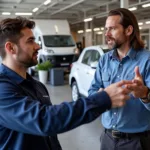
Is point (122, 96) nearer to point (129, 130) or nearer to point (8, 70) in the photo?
point (8, 70)

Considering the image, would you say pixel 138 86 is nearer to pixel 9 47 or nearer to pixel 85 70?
pixel 9 47

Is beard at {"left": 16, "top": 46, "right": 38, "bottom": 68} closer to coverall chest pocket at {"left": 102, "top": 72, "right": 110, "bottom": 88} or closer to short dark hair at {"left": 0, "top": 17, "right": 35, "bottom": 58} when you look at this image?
short dark hair at {"left": 0, "top": 17, "right": 35, "bottom": 58}


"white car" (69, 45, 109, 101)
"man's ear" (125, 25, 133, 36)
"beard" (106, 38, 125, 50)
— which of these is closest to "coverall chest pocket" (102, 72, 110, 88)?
"beard" (106, 38, 125, 50)

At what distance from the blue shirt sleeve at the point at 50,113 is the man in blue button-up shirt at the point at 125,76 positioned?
2.33 ft

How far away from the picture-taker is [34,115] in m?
1.03

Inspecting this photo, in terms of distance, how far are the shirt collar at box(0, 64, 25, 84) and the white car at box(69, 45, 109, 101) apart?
3.82 meters

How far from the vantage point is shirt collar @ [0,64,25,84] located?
4.09 ft

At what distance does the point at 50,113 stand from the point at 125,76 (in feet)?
3.08

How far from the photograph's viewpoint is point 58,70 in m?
9.41

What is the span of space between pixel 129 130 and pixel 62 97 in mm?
5276

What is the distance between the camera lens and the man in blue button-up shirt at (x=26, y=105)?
1.03m

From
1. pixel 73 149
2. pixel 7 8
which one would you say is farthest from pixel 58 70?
pixel 7 8

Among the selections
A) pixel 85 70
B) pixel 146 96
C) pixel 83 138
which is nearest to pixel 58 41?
→ pixel 85 70

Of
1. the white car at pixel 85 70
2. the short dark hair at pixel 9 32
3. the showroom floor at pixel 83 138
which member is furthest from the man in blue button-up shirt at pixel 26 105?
the white car at pixel 85 70
